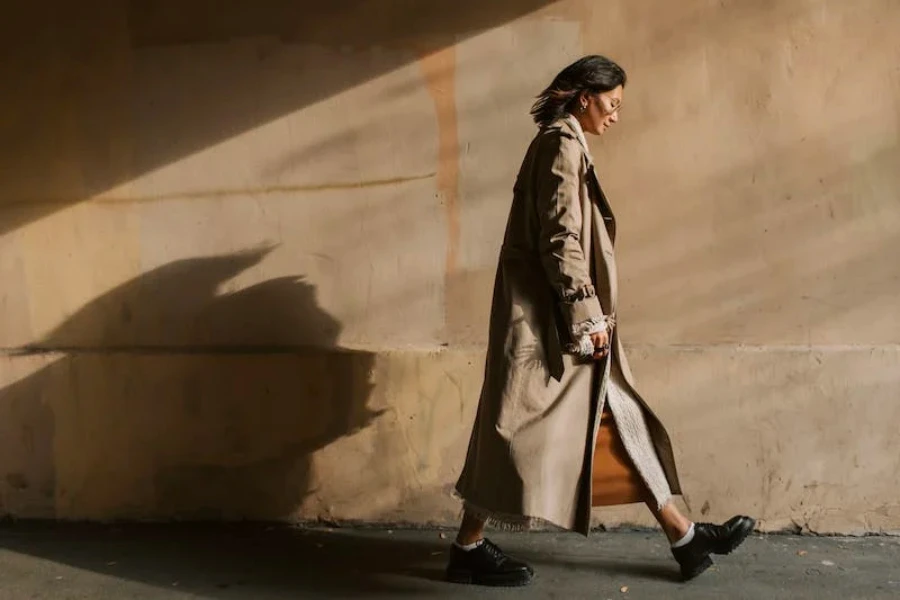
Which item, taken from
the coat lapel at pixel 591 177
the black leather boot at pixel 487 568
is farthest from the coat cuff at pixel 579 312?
the black leather boot at pixel 487 568

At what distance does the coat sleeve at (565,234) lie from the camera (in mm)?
3486

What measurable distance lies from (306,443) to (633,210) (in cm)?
187

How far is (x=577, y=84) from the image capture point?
368 cm

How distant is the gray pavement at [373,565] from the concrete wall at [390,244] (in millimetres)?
146

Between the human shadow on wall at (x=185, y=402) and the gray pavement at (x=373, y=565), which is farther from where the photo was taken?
the human shadow on wall at (x=185, y=402)

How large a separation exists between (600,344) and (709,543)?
0.95 m

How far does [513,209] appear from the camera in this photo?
12.4ft

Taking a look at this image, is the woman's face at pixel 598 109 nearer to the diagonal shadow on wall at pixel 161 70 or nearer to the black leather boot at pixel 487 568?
the diagonal shadow on wall at pixel 161 70

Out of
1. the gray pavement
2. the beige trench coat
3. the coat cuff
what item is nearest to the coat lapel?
the beige trench coat

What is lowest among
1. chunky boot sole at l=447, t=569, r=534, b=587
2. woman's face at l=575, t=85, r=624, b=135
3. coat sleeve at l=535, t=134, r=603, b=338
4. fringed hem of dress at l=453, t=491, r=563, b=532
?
chunky boot sole at l=447, t=569, r=534, b=587

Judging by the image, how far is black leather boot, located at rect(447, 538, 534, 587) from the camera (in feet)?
12.8

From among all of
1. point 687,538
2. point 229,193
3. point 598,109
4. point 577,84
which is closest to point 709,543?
point 687,538

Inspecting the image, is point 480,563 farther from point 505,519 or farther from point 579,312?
point 579,312

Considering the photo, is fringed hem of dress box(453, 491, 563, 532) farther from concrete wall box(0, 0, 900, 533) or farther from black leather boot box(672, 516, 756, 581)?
concrete wall box(0, 0, 900, 533)
